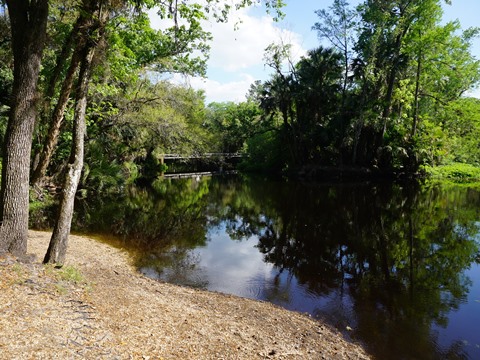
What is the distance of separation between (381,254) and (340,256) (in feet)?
4.77

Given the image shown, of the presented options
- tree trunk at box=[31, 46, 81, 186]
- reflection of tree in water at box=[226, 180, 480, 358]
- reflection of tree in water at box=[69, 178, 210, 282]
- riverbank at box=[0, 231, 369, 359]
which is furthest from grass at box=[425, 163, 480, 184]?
tree trunk at box=[31, 46, 81, 186]

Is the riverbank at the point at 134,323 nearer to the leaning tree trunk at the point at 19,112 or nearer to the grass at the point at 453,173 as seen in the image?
the leaning tree trunk at the point at 19,112

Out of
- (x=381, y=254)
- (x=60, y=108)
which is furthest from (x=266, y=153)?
(x=60, y=108)

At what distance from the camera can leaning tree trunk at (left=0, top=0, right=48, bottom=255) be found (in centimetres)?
648

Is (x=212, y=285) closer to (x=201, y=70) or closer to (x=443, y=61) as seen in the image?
(x=201, y=70)

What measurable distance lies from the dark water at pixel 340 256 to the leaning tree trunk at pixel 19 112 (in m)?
4.13

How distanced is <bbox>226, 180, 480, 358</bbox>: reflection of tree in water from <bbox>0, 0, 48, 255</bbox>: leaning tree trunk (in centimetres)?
638

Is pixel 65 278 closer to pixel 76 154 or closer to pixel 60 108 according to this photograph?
pixel 76 154

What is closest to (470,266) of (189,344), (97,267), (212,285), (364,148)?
(212,285)

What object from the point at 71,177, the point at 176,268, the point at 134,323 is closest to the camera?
the point at 134,323

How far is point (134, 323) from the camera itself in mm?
5438

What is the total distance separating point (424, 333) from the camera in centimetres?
709

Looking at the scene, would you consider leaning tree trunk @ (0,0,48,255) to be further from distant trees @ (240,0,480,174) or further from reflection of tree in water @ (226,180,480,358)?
distant trees @ (240,0,480,174)

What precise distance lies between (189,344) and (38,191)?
14.3 metres
